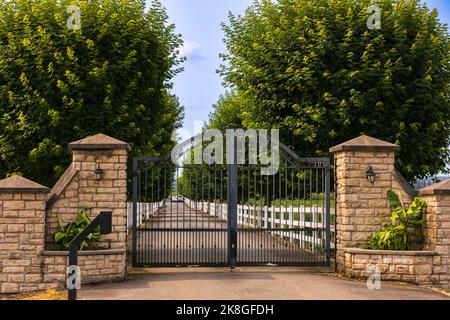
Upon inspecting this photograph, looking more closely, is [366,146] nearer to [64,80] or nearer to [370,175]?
[370,175]

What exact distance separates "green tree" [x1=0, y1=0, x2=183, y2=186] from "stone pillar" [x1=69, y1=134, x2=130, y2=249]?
Answer: 2.48 metres

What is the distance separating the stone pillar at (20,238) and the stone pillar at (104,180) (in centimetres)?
90

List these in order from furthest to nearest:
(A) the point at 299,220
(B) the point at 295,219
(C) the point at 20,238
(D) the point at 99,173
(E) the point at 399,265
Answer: (B) the point at 295,219 < (A) the point at 299,220 < (D) the point at 99,173 < (E) the point at 399,265 < (C) the point at 20,238

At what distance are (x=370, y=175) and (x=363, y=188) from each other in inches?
11.3

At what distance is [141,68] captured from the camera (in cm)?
1416

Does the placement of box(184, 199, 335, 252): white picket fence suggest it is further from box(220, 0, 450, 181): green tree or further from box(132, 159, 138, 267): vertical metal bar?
box(220, 0, 450, 181): green tree

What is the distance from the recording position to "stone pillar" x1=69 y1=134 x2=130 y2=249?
10.6 meters

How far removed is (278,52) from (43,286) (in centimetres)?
819

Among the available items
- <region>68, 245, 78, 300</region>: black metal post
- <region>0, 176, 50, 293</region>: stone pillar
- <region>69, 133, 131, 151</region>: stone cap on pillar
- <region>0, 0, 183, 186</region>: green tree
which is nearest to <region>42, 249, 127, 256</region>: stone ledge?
<region>0, 176, 50, 293</region>: stone pillar

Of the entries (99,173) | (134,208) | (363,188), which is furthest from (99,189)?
(363,188)

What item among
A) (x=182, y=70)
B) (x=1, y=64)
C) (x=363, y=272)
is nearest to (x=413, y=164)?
(x=363, y=272)

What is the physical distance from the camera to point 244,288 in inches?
367

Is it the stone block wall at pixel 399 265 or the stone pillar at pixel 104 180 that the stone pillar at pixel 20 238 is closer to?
the stone pillar at pixel 104 180

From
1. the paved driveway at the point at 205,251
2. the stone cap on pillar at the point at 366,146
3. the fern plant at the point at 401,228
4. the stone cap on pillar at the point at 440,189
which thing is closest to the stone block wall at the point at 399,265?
the fern plant at the point at 401,228
